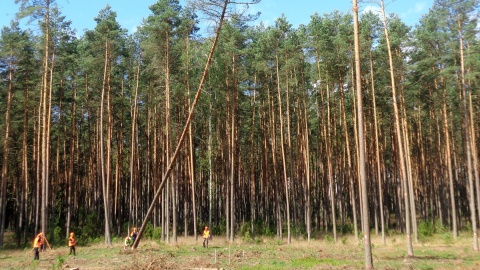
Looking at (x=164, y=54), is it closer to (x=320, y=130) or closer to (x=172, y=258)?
(x=172, y=258)

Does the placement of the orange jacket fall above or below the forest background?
below

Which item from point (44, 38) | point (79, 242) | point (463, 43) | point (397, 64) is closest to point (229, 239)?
point (79, 242)

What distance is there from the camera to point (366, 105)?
30.8m

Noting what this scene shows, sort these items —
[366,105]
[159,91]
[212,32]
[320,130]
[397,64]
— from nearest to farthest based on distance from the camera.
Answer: [212,32] < [397,64] < [159,91] < [366,105] < [320,130]

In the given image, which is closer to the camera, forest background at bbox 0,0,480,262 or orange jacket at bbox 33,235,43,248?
orange jacket at bbox 33,235,43,248

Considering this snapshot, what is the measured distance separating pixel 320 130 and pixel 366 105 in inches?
186

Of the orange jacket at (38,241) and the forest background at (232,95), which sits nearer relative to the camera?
the orange jacket at (38,241)

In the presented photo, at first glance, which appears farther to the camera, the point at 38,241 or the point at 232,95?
the point at 232,95

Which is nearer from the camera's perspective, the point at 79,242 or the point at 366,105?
the point at 79,242

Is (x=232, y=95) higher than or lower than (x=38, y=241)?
higher

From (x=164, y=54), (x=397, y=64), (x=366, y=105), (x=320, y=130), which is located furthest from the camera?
(x=320, y=130)

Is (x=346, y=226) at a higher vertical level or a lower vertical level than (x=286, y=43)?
lower

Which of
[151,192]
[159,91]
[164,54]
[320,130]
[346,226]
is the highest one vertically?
[164,54]

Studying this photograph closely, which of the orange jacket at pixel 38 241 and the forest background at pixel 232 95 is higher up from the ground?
the forest background at pixel 232 95
